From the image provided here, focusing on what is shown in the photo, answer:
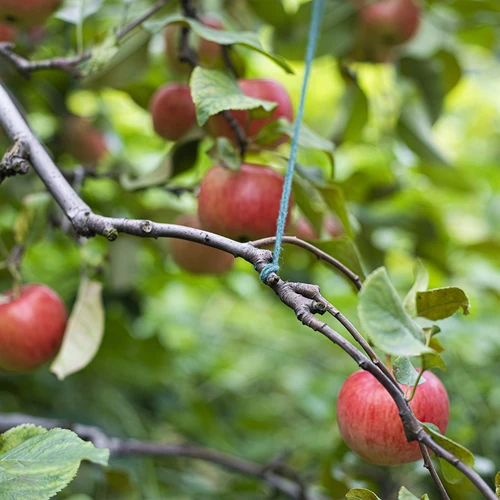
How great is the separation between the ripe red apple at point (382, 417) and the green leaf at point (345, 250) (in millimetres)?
141

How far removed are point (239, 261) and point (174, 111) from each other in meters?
0.81

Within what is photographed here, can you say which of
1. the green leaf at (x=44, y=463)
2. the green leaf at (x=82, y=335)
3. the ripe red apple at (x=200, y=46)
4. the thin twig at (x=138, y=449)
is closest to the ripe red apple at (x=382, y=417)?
the green leaf at (x=44, y=463)

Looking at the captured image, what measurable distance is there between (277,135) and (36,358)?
1.47 ft

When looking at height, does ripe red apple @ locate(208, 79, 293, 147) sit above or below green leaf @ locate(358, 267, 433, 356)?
below

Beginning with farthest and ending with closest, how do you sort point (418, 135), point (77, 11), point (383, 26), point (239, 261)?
1. point (239, 261)
2. point (418, 135)
3. point (383, 26)
4. point (77, 11)

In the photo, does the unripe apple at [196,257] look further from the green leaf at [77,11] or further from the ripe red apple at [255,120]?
the green leaf at [77,11]

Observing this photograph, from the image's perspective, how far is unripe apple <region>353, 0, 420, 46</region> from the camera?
1189mm

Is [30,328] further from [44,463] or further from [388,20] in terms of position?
[388,20]

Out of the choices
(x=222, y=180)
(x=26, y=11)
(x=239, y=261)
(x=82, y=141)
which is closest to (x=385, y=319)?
(x=222, y=180)

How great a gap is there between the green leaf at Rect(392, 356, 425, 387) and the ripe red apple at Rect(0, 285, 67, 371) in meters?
0.52

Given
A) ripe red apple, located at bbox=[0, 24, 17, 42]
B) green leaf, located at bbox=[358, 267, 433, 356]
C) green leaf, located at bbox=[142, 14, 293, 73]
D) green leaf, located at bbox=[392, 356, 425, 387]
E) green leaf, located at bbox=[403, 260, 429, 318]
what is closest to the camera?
green leaf, located at bbox=[358, 267, 433, 356]

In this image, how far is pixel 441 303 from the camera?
552 millimetres

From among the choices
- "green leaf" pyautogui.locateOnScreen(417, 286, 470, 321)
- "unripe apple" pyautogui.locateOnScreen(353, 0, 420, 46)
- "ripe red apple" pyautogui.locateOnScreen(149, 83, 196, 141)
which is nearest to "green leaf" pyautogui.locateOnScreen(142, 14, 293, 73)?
"ripe red apple" pyautogui.locateOnScreen(149, 83, 196, 141)

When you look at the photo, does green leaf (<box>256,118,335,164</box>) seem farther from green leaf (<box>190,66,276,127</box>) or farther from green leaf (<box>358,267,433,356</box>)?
green leaf (<box>358,267,433,356</box>)
